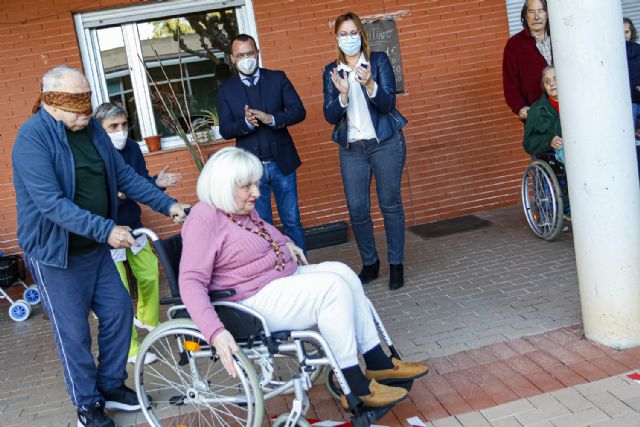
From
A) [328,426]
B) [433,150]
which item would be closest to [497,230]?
[433,150]

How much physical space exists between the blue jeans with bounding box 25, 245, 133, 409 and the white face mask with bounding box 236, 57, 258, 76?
2104 millimetres

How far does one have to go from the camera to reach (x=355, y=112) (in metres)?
5.24

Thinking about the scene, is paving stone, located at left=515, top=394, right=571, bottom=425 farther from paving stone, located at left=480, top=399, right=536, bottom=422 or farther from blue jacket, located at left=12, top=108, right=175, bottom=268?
blue jacket, located at left=12, top=108, right=175, bottom=268

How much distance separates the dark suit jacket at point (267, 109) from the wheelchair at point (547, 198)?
6.74 ft

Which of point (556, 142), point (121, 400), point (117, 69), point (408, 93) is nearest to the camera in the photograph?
point (121, 400)

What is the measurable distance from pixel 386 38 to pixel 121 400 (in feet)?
14.7

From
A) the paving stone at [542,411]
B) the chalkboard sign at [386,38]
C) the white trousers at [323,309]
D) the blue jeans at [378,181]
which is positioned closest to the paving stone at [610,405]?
the paving stone at [542,411]

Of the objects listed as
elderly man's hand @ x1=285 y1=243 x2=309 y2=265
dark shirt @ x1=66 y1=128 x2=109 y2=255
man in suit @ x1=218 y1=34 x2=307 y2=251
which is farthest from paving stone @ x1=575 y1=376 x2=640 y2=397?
man in suit @ x1=218 y1=34 x2=307 y2=251

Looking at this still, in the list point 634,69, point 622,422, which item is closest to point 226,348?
point 622,422

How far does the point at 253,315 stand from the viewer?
317 cm

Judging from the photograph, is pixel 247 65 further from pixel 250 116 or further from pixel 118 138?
pixel 118 138

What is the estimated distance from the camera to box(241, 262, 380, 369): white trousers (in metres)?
3.14

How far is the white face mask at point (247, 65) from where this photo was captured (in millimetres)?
5426

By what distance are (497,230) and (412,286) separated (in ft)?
5.35
